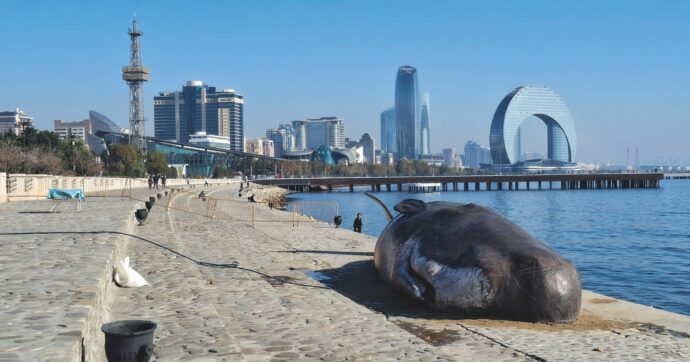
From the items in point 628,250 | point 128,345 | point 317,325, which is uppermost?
point 128,345

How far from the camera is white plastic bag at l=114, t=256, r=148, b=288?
13695mm

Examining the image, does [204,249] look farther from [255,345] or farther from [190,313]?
[255,345]

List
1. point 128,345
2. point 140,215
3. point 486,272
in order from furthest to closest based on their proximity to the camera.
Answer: point 140,215 → point 486,272 → point 128,345

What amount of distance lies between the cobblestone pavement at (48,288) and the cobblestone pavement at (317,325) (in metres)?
1.09

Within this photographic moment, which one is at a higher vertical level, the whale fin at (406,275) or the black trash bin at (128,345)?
the black trash bin at (128,345)

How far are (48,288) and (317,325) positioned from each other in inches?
165

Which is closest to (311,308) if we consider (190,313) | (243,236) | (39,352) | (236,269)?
(190,313)

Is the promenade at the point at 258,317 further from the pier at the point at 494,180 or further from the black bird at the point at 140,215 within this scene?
the pier at the point at 494,180

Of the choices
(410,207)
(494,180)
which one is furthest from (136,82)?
(410,207)

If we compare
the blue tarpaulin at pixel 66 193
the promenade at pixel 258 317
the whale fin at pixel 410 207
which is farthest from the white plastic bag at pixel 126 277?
the blue tarpaulin at pixel 66 193

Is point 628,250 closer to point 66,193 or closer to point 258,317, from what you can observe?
point 66,193

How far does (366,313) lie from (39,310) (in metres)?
6.00

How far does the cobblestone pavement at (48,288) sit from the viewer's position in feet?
22.2

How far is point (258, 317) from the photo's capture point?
11.6m
